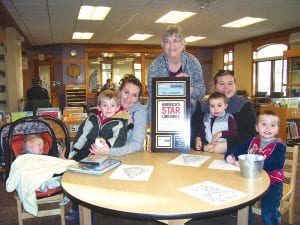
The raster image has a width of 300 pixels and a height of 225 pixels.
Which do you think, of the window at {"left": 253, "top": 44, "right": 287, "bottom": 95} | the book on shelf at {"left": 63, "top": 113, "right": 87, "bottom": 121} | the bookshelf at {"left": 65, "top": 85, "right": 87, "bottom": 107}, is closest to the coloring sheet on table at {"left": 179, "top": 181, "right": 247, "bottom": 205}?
the book on shelf at {"left": 63, "top": 113, "right": 87, "bottom": 121}

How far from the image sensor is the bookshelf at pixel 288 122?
19.3 feet

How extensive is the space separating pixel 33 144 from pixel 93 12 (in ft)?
15.8

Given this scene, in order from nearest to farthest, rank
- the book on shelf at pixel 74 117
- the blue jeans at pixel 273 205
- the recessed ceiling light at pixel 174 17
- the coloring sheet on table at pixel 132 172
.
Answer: the coloring sheet on table at pixel 132 172
the blue jeans at pixel 273 205
the book on shelf at pixel 74 117
the recessed ceiling light at pixel 174 17

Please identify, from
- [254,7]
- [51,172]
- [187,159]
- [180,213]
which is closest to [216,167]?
[187,159]

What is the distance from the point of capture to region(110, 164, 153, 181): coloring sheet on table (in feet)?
5.23

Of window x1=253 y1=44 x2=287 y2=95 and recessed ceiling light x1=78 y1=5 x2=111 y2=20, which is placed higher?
recessed ceiling light x1=78 y1=5 x2=111 y2=20

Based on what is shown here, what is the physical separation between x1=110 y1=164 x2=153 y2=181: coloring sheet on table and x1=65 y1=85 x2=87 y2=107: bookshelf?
33.1 feet

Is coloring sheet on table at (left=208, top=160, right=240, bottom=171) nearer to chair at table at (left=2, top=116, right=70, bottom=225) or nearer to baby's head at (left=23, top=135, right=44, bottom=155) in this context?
chair at table at (left=2, top=116, right=70, bottom=225)

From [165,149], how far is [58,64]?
10.6 meters

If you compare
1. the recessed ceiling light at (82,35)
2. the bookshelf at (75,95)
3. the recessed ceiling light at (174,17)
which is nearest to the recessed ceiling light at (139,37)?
the recessed ceiling light at (82,35)

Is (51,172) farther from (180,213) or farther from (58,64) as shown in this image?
(58,64)

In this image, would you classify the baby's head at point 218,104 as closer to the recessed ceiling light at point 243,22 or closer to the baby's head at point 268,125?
the baby's head at point 268,125

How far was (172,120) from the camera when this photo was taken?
2123 mm

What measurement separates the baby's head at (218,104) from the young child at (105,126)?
64cm
